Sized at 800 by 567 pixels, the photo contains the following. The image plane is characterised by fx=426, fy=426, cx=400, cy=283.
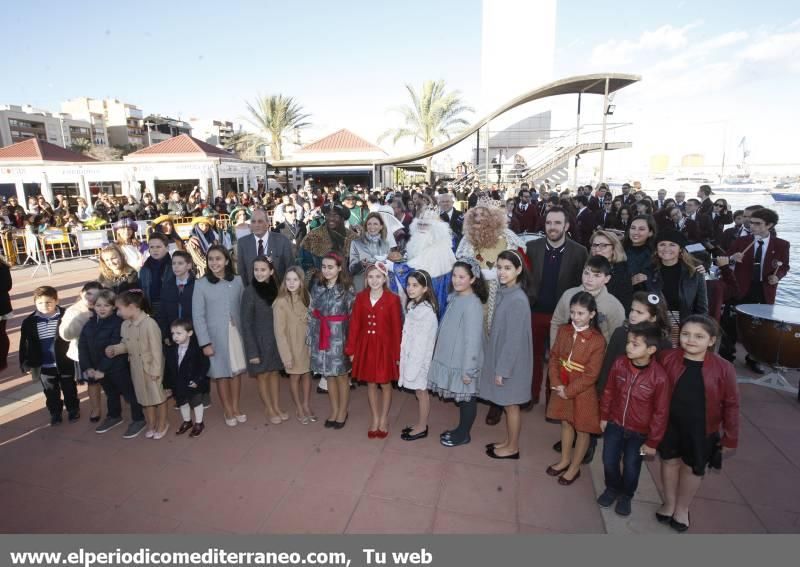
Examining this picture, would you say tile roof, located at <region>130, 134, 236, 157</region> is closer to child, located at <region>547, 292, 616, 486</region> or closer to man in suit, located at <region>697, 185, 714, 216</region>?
man in suit, located at <region>697, 185, 714, 216</region>

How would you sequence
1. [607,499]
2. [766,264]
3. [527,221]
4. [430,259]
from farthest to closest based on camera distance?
[527,221] < [766,264] < [430,259] < [607,499]

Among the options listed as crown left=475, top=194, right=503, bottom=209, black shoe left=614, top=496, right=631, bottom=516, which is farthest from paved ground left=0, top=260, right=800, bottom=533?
crown left=475, top=194, right=503, bottom=209

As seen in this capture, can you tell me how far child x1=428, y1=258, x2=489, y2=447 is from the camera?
10.8 feet

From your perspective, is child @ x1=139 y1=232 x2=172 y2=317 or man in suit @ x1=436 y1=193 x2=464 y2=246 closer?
child @ x1=139 y1=232 x2=172 y2=317

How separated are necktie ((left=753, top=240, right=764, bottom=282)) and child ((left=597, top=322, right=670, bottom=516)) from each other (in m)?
3.07

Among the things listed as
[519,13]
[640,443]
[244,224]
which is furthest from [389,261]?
[519,13]

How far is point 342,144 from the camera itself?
26688mm

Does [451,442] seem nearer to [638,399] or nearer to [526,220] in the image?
[638,399]

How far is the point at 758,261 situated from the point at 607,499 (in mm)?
3701

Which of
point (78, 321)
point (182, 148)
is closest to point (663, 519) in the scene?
point (78, 321)

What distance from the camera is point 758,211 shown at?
4805mm

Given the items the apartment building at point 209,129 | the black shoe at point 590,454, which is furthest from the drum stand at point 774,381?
the apartment building at point 209,129

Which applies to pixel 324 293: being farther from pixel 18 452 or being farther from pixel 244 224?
pixel 244 224

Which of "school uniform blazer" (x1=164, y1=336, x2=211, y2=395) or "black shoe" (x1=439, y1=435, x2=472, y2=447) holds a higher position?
"school uniform blazer" (x1=164, y1=336, x2=211, y2=395)
